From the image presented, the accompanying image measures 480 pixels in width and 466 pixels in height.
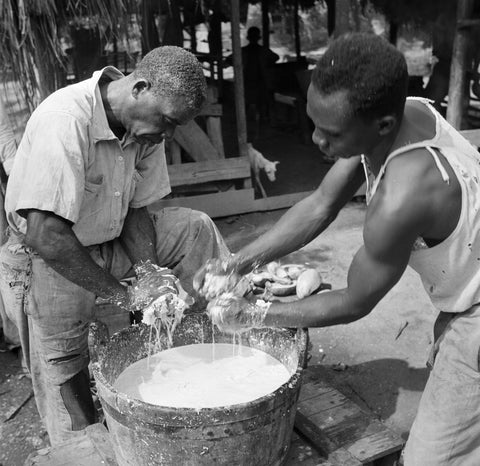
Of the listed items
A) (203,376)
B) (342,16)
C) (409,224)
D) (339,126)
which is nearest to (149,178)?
(203,376)

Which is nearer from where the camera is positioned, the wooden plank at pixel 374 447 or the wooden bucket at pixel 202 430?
the wooden bucket at pixel 202 430

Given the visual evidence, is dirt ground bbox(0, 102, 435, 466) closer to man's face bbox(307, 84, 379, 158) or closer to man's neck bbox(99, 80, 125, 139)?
man's neck bbox(99, 80, 125, 139)

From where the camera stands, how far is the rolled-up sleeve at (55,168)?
7.27ft

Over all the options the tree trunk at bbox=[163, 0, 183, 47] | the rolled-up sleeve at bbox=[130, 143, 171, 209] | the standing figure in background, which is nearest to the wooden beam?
the tree trunk at bbox=[163, 0, 183, 47]

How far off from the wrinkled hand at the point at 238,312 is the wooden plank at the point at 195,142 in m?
3.79

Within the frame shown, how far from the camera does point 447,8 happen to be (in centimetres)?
980

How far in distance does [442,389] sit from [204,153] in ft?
14.0

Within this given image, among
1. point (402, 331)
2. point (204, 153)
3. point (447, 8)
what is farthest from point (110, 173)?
point (447, 8)

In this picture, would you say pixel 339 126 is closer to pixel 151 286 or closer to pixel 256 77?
pixel 151 286

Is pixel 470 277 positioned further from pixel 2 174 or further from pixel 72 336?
pixel 2 174

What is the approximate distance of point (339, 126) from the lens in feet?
5.46

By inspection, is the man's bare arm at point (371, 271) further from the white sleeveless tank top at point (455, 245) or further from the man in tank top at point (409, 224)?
the white sleeveless tank top at point (455, 245)

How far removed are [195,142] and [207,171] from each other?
0.98ft

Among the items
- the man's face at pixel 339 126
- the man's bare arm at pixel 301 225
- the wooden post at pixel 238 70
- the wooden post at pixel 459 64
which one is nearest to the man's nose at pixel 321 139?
the man's face at pixel 339 126
